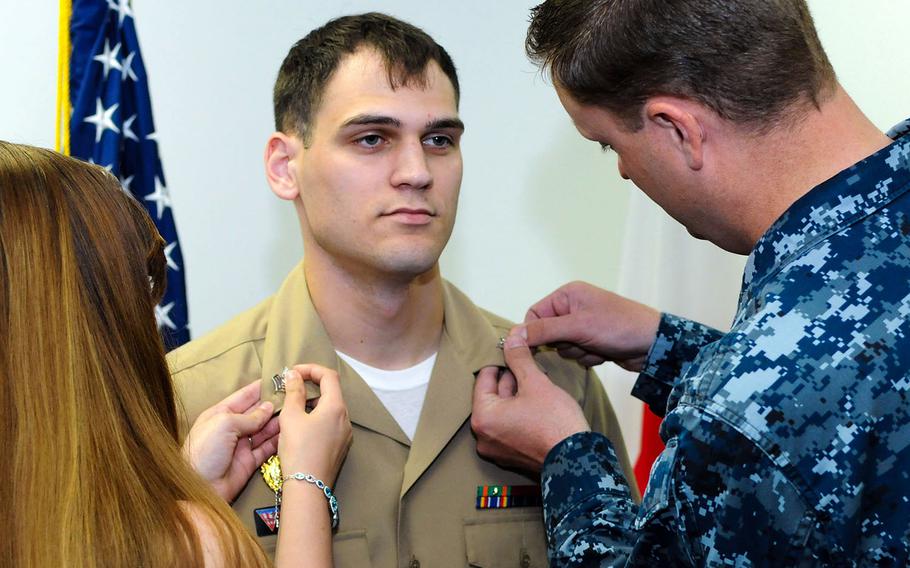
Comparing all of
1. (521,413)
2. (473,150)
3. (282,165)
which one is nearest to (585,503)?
(521,413)

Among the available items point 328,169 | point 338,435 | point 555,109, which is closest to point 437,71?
point 328,169

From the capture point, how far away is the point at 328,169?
6.41ft

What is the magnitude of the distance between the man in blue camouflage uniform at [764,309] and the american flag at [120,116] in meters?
1.26

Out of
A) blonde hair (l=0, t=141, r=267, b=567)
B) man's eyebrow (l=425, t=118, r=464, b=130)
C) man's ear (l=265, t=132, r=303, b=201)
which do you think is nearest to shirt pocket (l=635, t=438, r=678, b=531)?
blonde hair (l=0, t=141, r=267, b=567)

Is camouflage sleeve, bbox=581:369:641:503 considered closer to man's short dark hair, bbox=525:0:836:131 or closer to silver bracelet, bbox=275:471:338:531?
silver bracelet, bbox=275:471:338:531

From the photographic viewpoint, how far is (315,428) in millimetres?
1681

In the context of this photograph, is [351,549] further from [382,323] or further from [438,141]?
[438,141]

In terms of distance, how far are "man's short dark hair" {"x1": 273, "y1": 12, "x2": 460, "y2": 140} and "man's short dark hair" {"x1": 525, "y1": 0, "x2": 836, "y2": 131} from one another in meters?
0.61

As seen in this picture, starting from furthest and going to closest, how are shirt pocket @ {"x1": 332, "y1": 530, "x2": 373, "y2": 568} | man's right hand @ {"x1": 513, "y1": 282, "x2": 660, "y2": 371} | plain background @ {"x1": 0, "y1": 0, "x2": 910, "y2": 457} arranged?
1. plain background @ {"x1": 0, "y1": 0, "x2": 910, "y2": 457}
2. man's right hand @ {"x1": 513, "y1": 282, "x2": 660, "y2": 371}
3. shirt pocket @ {"x1": 332, "y1": 530, "x2": 373, "y2": 568}

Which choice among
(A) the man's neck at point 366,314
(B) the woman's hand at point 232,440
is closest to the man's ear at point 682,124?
(A) the man's neck at point 366,314

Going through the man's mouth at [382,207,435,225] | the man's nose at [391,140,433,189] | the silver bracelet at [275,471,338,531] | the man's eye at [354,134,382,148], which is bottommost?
the silver bracelet at [275,471,338,531]

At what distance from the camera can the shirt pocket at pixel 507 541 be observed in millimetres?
1889

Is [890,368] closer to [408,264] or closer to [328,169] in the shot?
[408,264]

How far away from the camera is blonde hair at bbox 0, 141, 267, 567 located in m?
1.13
